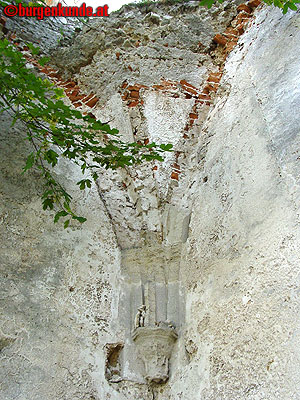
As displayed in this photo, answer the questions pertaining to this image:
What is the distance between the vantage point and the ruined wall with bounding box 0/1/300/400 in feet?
8.96

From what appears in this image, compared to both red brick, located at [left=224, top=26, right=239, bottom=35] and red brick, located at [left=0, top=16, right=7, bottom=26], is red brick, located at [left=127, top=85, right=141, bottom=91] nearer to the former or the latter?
red brick, located at [left=224, top=26, right=239, bottom=35]

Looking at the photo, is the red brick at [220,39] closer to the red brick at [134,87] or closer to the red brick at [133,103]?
the red brick at [134,87]

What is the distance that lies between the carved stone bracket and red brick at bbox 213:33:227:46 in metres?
2.98

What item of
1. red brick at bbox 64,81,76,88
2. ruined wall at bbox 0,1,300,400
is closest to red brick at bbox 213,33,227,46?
ruined wall at bbox 0,1,300,400

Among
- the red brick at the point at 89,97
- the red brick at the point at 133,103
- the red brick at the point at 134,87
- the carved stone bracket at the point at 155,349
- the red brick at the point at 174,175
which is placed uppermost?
the red brick at the point at 89,97

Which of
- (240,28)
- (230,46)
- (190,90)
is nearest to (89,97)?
(190,90)

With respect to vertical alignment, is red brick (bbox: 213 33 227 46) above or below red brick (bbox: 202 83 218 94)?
above

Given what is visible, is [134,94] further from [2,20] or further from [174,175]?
[2,20]

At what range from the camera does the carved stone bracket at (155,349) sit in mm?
3230

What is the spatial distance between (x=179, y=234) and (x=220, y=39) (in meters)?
2.22

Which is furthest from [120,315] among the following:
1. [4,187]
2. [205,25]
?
[205,25]

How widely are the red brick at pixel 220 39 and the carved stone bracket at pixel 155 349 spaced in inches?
117

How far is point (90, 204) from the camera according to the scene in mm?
4051

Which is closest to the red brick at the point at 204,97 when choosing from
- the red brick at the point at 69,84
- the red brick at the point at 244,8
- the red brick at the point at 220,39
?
the red brick at the point at 220,39
